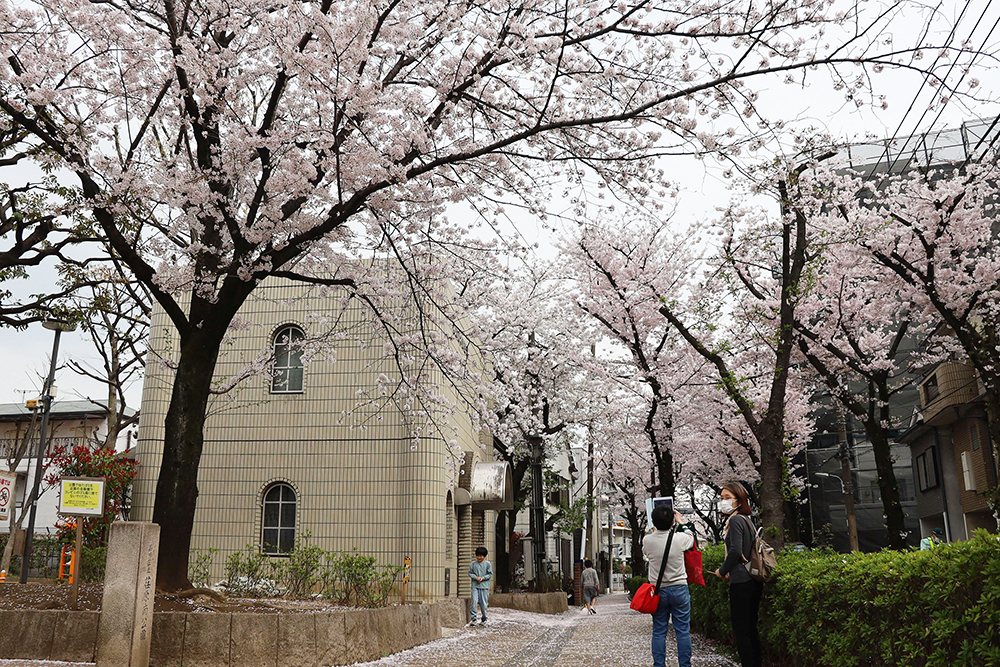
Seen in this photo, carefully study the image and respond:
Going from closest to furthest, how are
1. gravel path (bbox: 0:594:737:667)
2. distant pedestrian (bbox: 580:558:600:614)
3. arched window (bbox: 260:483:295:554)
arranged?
gravel path (bbox: 0:594:737:667) < arched window (bbox: 260:483:295:554) < distant pedestrian (bbox: 580:558:600:614)

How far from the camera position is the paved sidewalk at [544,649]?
9359 millimetres

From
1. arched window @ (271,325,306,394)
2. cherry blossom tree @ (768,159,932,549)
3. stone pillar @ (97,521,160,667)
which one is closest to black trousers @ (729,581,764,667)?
stone pillar @ (97,521,160,667)

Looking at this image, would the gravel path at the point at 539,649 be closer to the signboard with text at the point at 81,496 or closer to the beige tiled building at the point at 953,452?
the signboard with text at the point at 81,496

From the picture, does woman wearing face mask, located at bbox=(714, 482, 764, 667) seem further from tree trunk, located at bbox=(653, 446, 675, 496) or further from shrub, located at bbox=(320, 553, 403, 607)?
tree trunk, located at bbox=(653, 446, 675, 496)

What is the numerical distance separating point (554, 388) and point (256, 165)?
16.5 meters

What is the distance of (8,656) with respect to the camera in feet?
25.2

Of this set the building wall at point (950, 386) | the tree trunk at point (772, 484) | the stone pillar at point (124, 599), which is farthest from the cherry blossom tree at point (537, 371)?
the stone pillar at point (124, 599)

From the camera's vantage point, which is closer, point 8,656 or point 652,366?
point 8,656

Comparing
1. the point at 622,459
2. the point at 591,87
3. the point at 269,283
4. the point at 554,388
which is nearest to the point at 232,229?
the point at 591,87

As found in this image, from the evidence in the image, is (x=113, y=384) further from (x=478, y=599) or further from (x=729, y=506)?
(x=729, y=506)

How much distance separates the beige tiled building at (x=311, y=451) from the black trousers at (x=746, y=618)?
8.11 meters

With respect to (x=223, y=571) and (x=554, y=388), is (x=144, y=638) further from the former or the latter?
(x=554, y=388)

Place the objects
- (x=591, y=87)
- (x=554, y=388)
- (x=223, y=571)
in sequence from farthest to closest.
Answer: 1. (x=554, y=388)
2. (x=223, y=571)
3. (x=591, y=87)

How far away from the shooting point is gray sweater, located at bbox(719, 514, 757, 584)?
699 centimetres
